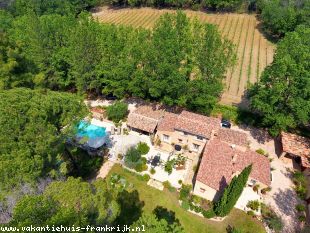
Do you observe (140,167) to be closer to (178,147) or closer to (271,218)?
(178,147)

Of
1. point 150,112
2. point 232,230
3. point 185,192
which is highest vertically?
point 150,112

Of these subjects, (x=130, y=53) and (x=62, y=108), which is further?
(x=130, y=53)

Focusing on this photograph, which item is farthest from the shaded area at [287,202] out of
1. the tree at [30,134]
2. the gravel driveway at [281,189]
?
the tree at [30,134]

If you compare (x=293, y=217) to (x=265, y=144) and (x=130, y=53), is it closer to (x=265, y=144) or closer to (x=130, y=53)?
(x=265, y=144)

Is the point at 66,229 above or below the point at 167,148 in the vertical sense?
above

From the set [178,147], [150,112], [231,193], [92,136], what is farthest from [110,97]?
[231,193]

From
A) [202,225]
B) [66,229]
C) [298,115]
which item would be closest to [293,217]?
[202,225]

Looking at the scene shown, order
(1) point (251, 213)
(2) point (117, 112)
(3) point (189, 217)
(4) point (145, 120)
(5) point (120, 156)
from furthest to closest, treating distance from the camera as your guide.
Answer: (2) point (117, 112) → (4) point (145, 120) → (5) point (120, 156) → (1) point (251, 213) → (3) point (189, 217)

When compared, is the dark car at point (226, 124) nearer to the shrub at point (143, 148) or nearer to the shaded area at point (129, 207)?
the shrub at point (143, 148)
